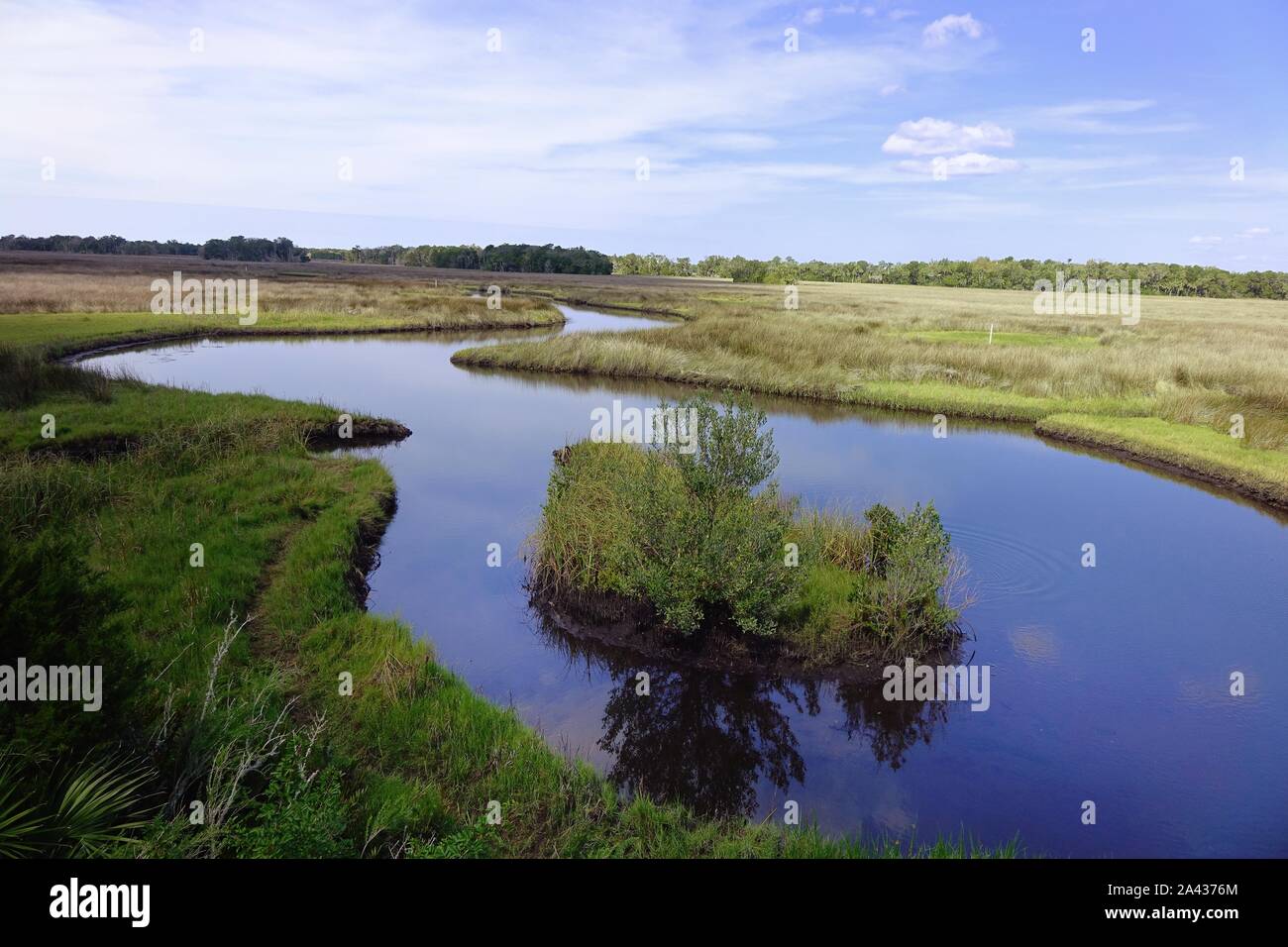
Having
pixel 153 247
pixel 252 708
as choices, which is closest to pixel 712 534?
pixel 252 708

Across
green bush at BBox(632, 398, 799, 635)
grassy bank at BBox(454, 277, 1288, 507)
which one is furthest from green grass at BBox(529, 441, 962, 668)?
grassy bank at BBox(454, 277, 1288, 507)

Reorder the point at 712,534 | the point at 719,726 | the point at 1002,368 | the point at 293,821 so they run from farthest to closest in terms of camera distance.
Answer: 1. the point at 1002,368
2. the point at 712,534
3. the point at 719,726
4. the point at 293,821

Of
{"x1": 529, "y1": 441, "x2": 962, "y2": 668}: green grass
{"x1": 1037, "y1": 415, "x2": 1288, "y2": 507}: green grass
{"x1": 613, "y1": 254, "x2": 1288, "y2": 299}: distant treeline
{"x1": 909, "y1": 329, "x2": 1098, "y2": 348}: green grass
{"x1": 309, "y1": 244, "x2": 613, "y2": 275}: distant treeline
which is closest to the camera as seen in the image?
{"x1": 529, "y1": 441, "x2": 962, "y2": 668}: green grass

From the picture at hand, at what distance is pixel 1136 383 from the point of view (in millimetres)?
30438

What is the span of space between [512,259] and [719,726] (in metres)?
152

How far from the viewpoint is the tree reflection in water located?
8367mm

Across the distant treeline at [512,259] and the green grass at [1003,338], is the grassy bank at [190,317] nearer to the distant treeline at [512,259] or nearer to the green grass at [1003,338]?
the green grass at [1003,338]

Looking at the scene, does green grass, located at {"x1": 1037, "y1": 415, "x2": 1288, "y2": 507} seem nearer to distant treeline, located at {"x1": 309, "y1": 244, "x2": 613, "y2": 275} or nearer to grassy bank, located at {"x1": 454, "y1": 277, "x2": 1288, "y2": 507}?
grassy bank, located at {"x1": 454, "y1": 277, "x2": 1288, "y2": 507}

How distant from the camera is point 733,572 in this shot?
10547 millimetres

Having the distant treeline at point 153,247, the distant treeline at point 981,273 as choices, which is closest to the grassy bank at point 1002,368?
the distant treeline at point 981,273

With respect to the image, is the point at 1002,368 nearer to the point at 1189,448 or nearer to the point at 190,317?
the point at 1189,448

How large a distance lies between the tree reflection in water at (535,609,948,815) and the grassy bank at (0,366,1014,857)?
0.81 m
